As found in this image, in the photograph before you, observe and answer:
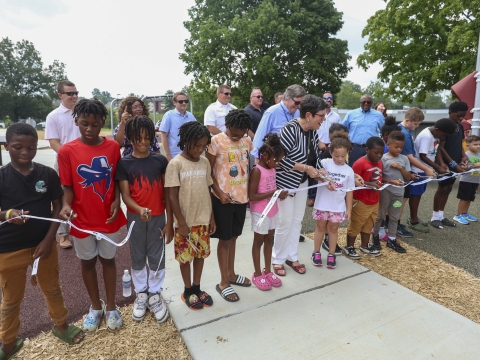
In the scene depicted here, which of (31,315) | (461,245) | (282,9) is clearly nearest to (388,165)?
(461,245)

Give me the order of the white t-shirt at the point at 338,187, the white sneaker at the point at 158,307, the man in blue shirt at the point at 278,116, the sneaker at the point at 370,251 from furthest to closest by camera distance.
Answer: the sneaker at the point at 370,251
the man in blue shirt at the point at 278,116
the white t-shirt at the point at 338,187
the white sneaker at the point at 158,307

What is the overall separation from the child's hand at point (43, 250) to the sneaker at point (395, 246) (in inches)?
168

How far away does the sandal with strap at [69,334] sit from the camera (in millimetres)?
2553

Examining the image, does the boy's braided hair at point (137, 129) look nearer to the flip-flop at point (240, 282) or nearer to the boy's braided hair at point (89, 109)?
the boy's braided hair at point (89, 109)

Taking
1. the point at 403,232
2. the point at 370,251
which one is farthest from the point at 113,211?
the point at 403,232

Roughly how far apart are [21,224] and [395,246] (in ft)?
14.7

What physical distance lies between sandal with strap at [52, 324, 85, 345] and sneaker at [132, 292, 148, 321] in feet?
1.44

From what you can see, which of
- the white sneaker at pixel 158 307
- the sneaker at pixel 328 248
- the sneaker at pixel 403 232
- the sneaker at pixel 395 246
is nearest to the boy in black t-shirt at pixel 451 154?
the sneaker at pixel 403 232

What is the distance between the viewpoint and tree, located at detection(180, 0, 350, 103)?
19.5 meters

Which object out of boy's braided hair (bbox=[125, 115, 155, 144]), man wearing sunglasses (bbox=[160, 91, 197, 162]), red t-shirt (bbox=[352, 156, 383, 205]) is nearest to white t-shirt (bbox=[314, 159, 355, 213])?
red t-shirt (bbox=[352, 156, 383, 205])

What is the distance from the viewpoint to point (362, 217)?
13.7 ft

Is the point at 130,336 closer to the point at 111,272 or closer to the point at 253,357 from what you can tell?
the point at 111,272

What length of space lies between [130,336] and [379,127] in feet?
18.9

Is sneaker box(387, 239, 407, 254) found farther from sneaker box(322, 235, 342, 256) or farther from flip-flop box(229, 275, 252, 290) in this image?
flip-flop box(229, 275, 252, 290)
